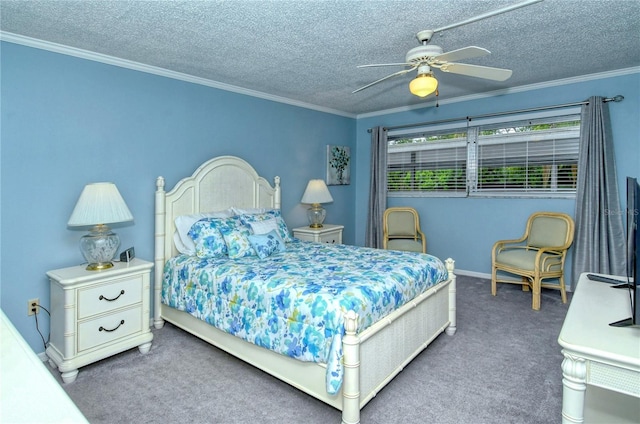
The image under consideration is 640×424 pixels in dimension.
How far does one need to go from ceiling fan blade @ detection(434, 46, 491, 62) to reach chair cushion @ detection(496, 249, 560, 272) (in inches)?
94.1

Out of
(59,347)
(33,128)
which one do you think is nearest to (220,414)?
(59,347)

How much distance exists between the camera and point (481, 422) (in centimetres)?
189

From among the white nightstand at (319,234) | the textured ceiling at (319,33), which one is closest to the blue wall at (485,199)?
the textured ceiling at (319,33)

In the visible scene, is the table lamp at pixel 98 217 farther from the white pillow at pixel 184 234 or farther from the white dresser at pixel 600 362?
the white dresser at pixel 600 362

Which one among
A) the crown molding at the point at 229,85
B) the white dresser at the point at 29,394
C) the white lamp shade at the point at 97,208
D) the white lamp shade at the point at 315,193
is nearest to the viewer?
the white dresser at the point at 29,394

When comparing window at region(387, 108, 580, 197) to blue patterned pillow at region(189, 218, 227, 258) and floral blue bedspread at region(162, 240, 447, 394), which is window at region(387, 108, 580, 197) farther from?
blue patterned pillow at region(189, 218, 227, 258)

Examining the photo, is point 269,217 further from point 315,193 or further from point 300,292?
point 300,292

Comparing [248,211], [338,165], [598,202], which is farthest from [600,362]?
[338,165]

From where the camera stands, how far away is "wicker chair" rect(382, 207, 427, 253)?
493 centimetres

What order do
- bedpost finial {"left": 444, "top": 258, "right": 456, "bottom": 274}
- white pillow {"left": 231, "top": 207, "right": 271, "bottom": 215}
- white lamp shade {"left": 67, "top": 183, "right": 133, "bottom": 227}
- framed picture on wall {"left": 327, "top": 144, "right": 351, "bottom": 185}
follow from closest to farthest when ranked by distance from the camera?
1. white lamp shade {"left": 67, "top": 183, "right": 133, "bottom": 227}
2. bedpost finial {"left": 444, "top": 258, "right": 456, "bottom": 274}
3. white pillow {"left": 231, "top": 207, "right": 271, "bottom": 215}
4. framed picture on wall {"left": 327, "top": 144, "right": 351, "bottom": 185}

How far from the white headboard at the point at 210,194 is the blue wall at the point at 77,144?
0.48 feet

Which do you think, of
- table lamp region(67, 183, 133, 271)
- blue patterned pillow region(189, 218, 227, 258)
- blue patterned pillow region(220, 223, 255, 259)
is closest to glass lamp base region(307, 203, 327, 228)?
blue patterned pillow region(220, 223, 255, 259)

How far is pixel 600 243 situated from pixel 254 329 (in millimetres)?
3698

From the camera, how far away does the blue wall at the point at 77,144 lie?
8.30ft
